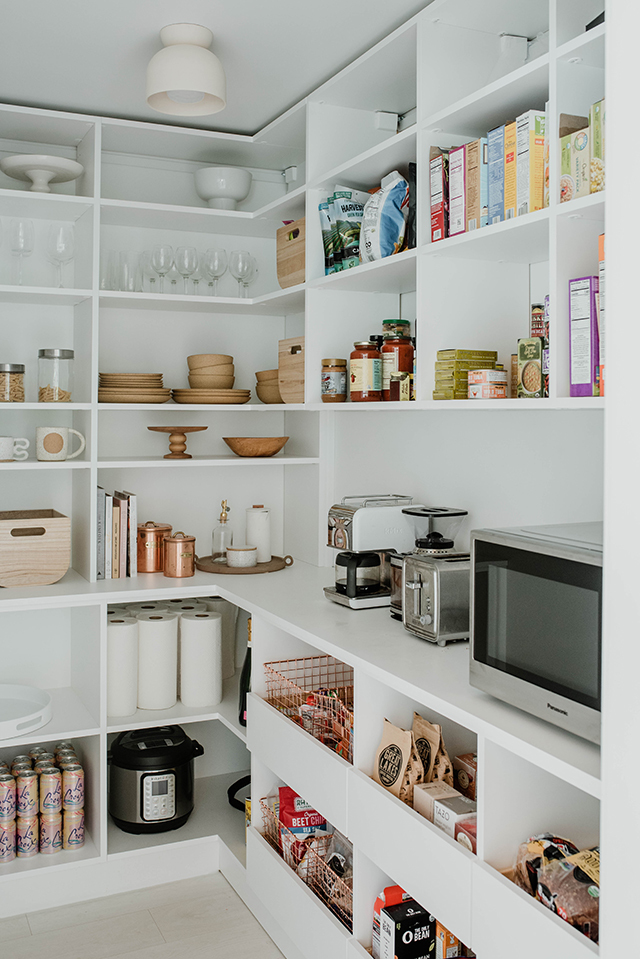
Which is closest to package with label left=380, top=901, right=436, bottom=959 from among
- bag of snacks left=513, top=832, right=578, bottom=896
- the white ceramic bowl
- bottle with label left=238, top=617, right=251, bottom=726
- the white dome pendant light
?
bag of snacks left=513, top=832, right=578, bottom=896

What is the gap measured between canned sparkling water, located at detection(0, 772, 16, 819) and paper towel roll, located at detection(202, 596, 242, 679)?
0.84m

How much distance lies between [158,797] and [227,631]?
0.65 metres

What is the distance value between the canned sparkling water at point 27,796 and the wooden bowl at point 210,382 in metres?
1.40

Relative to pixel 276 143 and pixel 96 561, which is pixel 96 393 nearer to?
pixel 96 561

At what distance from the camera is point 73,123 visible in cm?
279

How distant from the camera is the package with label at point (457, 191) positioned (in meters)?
1.97

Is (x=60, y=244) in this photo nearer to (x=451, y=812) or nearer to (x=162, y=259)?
(x=162, y=259)

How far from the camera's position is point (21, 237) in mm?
2736

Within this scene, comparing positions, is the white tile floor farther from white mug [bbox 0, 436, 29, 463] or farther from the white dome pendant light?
the white dome pendant light

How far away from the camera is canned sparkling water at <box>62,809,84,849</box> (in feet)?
8.98

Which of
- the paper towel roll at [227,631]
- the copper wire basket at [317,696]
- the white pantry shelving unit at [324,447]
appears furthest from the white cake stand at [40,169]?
the copper wire basket at [317,696]

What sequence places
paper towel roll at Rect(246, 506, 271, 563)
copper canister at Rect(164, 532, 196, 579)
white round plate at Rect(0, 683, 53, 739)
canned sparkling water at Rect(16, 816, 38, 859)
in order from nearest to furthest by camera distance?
white round plate at Rect(0, 683, 53, 739) → canned sparkling water at Rect(16, 816, 38, 859) → copper canister at Rect(164, 532, 196, 579) → paper towel roll at Rect(246, 506, 271, 563)

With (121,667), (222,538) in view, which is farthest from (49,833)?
(222,538)

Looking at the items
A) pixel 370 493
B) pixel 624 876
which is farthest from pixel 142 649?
pixel 624 876
